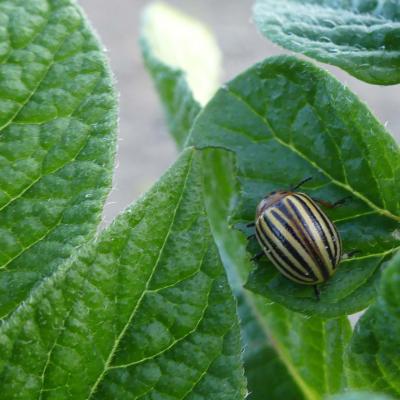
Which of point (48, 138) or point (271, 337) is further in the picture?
point (271, 337)

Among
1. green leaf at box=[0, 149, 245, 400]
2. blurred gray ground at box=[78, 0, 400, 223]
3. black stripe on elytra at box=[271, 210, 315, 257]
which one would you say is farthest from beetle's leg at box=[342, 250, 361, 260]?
blurred gray ground at box=[78, 0, 400, 223]

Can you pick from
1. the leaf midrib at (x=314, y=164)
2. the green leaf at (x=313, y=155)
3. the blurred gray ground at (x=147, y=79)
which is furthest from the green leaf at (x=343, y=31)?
the blurred gray ground at (x=147, y=79)

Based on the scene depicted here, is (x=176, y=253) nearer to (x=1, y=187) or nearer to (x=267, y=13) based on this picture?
(x=1, y=187)

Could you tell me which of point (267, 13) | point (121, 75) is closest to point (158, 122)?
point (121, 75)

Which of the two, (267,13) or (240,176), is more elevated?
(267,13)

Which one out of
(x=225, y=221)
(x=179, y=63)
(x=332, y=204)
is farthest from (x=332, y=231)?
(x=179, y=63)

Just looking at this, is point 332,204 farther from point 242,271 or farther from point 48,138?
point 48,138

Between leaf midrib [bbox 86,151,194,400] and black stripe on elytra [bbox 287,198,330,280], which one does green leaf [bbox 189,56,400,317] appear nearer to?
black stripe on elytra [bbox 287,198,330,280]
